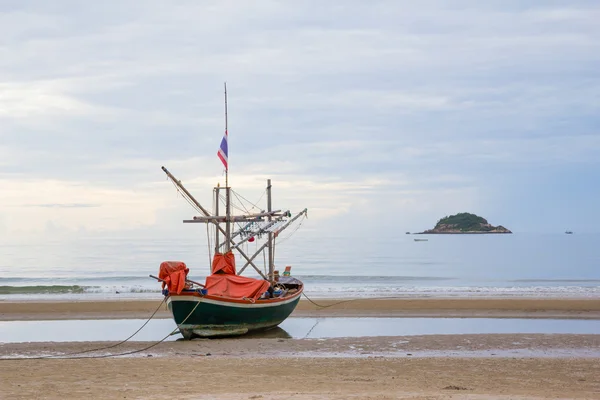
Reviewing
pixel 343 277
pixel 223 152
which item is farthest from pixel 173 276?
pixel 343 277

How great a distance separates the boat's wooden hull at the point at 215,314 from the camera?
2091cm

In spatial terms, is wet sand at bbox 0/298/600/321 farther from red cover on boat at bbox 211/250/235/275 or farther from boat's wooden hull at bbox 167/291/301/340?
boat's wooden hull at bbox 167/291/301/340

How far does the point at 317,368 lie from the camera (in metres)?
14.6

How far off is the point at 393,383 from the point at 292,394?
7.88ft

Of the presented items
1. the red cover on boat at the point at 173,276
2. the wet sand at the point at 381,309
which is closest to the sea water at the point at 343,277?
the wet sand at the point at 381,309

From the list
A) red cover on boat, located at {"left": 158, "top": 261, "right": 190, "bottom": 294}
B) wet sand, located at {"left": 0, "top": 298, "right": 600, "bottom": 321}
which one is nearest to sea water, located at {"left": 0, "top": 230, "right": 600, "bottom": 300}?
wet sand, located at {"left": 0, "top": 298, "right": 600, "bottom": 321}

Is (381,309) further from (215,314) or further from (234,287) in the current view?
(215,314)

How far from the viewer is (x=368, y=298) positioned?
3350 cm

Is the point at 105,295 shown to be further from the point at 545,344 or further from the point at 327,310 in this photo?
the point at 545,344

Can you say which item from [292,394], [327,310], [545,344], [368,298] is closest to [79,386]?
[292,394]

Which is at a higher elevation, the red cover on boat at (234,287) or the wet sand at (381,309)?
the red cover on boat at (234,287)

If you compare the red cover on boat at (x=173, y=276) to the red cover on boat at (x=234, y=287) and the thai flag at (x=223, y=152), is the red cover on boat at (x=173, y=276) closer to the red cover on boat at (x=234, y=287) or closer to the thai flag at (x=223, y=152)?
the red cover on boat at (x=234, y=287)

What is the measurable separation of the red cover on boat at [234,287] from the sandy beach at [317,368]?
141 cm

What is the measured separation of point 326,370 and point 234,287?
8483mm
